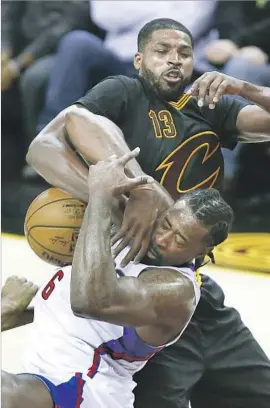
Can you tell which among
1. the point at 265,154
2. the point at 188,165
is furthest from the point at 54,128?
the point at 265,154

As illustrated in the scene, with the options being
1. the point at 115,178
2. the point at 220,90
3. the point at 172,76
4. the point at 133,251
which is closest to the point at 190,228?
the point at 133,251

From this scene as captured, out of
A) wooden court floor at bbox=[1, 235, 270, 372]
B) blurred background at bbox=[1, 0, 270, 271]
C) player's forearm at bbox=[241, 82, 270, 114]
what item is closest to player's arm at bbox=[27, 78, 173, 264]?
player's forearm at bbox=[241, 82, 270, 114]

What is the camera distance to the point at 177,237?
1.98 meters

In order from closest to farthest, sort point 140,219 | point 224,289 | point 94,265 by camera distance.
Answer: point 94,265
point 140,219
point 224,289

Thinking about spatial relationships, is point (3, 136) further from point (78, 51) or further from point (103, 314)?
point (103, 314)

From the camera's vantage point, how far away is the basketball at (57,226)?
2.16m

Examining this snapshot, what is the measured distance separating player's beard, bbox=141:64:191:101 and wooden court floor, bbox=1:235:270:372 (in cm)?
129

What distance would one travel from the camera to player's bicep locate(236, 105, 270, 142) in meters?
2.22

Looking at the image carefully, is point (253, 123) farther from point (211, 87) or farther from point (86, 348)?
point (86, 348)

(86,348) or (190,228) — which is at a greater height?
(190,228)

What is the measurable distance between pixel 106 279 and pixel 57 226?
1.37 feet

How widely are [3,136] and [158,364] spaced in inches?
146

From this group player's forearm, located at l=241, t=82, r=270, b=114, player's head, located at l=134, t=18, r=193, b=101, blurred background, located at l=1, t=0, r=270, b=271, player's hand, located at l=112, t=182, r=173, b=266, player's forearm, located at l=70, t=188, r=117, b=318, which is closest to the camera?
player's forearm, located at l=70, t=188, r=117, b=318

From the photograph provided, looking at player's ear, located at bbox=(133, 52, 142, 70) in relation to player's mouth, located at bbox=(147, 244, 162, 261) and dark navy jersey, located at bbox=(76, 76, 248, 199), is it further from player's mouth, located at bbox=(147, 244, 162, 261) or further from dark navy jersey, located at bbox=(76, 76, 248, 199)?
player's mouth, located at bbox=(147, 244, 162, 261)
